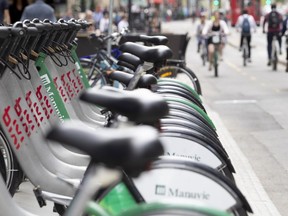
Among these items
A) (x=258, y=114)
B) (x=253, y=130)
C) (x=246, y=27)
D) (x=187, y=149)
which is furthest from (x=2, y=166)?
(x=246, y=27)

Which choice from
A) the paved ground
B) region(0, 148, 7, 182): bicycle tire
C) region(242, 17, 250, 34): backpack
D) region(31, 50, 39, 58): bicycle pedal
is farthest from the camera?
region(242, 17, 250, 34): backpack

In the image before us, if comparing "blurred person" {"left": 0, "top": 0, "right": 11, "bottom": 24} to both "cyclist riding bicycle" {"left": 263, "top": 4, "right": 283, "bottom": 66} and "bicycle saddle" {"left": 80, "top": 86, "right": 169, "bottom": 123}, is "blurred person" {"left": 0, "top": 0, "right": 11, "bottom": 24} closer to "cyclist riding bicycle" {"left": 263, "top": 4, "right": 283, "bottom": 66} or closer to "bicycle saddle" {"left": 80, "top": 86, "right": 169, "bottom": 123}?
"bicycle saddle" {"left": 80, "top": 86, "right": 169, "bottom": 123}

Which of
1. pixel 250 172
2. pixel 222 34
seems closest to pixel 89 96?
pixel 250 172

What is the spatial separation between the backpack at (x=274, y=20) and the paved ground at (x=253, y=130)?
1723mm

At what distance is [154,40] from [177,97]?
1631 millimetres

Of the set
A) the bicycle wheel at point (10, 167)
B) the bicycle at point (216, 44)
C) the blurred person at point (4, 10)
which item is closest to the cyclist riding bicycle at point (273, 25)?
the bicycle at point (216, 44)

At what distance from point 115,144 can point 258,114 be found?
42.4 feet

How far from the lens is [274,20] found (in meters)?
29.4

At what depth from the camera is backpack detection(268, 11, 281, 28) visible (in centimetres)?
2933

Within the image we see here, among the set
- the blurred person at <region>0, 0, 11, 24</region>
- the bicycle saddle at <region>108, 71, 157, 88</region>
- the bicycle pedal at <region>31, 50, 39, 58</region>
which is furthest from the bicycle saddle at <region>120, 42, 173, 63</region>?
the blurred person at <region>0, 0, 11, 24</region>

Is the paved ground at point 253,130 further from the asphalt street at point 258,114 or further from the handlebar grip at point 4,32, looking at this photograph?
the handlebar grip at point 4,32

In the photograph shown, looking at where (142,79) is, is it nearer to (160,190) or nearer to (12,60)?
(160,190)

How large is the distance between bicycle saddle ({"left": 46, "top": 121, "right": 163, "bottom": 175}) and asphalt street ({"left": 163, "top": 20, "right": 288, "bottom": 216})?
A: 4412mm

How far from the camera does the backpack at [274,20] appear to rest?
2933 centimetres
